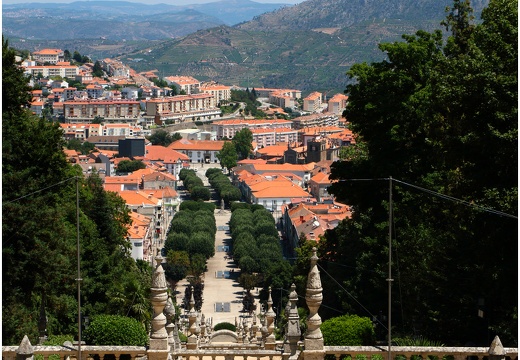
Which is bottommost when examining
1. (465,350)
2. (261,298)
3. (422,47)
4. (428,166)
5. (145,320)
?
(261,298)

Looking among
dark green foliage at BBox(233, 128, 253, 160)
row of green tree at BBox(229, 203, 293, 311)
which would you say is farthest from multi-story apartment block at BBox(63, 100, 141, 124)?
row of green tree at BBox(229, 203, 293, 311)

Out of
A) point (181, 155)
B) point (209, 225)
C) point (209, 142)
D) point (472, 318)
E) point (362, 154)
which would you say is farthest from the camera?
point (209, 142)

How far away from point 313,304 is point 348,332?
5.14 metres

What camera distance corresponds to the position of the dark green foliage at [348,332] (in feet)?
61.5

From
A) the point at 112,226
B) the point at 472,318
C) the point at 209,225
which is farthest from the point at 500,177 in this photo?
the point at 209,225

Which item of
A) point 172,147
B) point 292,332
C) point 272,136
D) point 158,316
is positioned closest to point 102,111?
point 172,147

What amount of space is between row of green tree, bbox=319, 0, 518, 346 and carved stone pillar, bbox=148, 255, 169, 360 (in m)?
4.03

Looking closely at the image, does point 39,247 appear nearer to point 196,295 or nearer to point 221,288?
point 196,295

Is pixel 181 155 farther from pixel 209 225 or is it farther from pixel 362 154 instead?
pixel 362 154

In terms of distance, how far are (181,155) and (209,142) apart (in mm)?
13771

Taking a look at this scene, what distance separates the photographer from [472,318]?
760 inches

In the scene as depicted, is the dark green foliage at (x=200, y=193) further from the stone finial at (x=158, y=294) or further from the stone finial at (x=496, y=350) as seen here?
the stone finial at (x=496, y=350)

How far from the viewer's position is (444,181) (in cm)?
2308

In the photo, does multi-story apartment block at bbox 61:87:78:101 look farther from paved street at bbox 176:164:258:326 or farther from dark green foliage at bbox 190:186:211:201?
paved street at bbox 176:164:258:326
